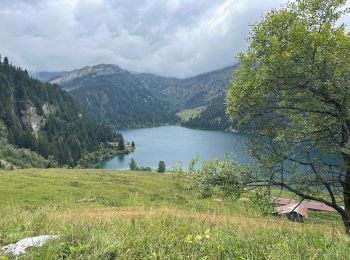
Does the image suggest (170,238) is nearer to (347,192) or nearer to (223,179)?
(223,179)

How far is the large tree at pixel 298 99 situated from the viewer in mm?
15844

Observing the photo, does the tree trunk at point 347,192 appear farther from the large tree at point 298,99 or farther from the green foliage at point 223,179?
the green foliage at point 223,179

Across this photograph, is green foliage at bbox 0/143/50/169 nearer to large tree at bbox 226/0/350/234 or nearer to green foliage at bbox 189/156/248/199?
green foliage at bbox 189/156/248/199

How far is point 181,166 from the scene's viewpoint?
66.4 feet

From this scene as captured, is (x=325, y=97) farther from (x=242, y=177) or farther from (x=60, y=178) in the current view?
(x=60, y=178)

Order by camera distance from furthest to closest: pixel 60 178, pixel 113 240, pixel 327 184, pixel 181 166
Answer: pixel 60 178, pixel 181 166, pixel 327 184, pixel 113 240

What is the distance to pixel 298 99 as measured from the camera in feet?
55.5

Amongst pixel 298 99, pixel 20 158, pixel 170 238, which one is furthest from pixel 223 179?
pixel 20 158

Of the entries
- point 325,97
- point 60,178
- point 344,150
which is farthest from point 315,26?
point 60,178

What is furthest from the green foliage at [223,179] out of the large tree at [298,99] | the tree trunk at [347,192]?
the tree trunk at [347,192]

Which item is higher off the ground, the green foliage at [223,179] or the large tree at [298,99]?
the large tree at [298,99]

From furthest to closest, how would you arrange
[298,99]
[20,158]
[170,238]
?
[20,158] < [298,99] < [170,238]

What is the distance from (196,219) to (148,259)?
135 inches

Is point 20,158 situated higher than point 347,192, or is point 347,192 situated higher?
point 347,192
